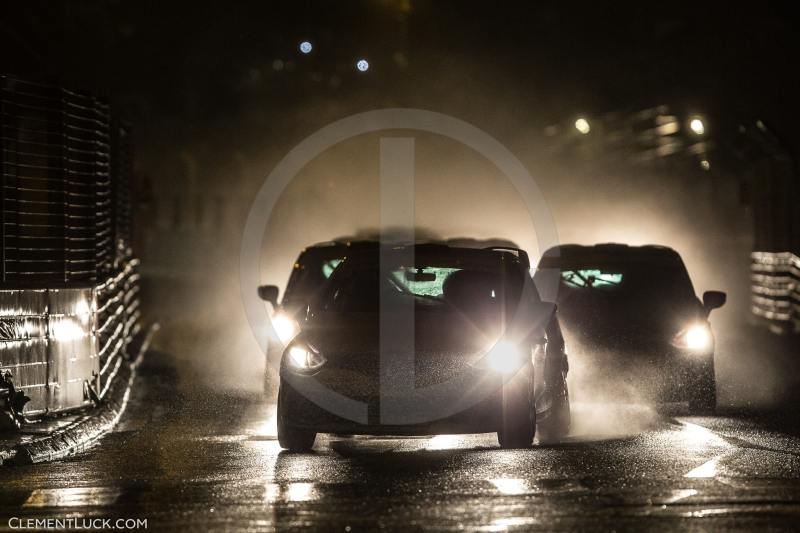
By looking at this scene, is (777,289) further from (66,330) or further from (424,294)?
(424,294)

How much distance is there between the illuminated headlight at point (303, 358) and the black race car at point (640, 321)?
4.33 m

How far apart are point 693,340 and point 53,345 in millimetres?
5862

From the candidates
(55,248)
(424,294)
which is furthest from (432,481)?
(55,248)

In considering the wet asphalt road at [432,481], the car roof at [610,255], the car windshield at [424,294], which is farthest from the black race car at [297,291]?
the car windshield at [424,294]

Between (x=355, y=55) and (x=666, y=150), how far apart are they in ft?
67.0

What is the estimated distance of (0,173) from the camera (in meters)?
13.5

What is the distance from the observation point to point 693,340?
1436cm

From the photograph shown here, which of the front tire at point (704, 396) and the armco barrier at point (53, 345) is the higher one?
the armco barrier at point (53, 345)

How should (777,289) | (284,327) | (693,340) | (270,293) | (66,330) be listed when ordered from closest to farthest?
(66,330) < (693,340) < (284,327) < (270,293) < (777,289)

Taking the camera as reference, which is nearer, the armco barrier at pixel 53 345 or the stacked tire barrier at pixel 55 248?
the armco barrier at pixel 53 345

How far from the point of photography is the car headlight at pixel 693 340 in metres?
14.3

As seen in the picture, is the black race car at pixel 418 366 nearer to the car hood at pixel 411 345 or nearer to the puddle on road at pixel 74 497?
the car hood at pixel 411 345

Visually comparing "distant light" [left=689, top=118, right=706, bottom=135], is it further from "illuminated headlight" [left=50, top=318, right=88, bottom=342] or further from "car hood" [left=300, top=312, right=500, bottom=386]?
"car hood" [left=300, top=312, right=500, bottom=386]

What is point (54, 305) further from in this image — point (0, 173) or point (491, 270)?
point (491, 270)
